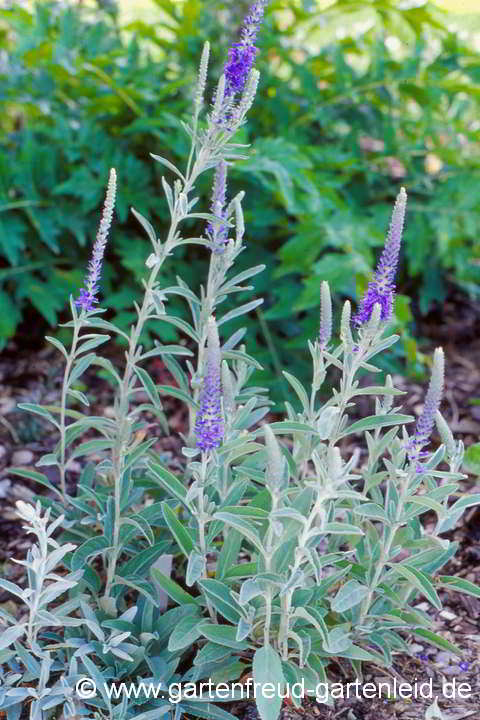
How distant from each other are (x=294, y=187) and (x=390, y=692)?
205 centimetres

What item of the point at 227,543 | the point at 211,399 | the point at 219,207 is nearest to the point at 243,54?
the point at 219,207

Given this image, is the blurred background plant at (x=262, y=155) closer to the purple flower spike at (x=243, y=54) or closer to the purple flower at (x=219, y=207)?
the purple flower at (x=219, y=207)

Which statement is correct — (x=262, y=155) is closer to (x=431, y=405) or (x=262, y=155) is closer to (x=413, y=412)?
(x=413, y=412)

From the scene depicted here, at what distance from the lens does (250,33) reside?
201 centimetres

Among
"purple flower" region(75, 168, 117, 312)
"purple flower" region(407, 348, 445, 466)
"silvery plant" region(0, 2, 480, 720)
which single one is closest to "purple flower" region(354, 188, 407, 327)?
"silvery plant" region(0, 2, 480, 720)

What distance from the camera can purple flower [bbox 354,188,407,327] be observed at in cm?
185

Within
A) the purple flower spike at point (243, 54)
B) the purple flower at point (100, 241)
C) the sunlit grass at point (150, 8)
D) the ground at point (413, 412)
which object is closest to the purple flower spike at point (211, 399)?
the purple flower at point (100, 241)

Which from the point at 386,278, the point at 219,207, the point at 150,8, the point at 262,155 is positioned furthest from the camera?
the point at 150,8

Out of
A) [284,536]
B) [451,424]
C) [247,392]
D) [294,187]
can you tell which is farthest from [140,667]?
[294,187]

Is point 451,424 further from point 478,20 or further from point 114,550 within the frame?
point 478,20

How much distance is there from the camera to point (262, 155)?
3289 millimetres

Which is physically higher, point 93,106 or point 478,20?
point 478,20

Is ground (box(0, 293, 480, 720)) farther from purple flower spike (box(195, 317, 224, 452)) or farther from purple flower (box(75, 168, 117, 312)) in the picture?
purple flower spike (box(195, 317, 224, 452))

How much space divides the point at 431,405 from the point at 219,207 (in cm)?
74
